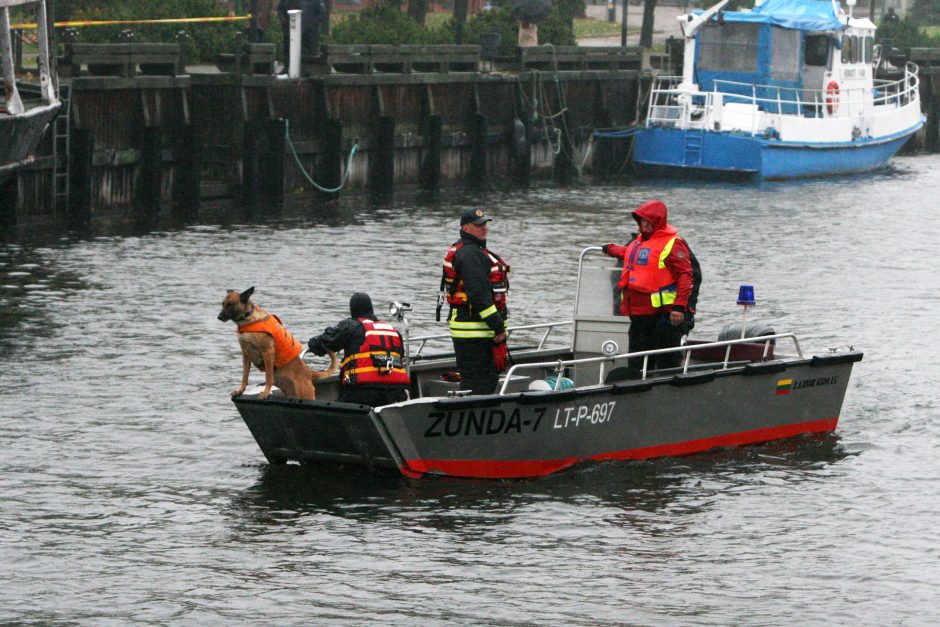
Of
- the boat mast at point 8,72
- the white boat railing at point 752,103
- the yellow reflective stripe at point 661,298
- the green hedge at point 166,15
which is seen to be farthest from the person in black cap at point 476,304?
the white boat railing at point 752,103

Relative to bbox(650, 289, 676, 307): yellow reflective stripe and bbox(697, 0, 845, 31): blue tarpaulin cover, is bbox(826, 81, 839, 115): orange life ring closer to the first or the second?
bbox(697, 0, 845, 31): blue tarpaulin cover

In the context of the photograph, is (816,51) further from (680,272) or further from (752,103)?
(680,272)

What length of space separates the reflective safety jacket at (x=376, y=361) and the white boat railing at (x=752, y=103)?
26450 mm

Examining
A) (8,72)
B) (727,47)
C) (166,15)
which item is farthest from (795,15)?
(8,72)

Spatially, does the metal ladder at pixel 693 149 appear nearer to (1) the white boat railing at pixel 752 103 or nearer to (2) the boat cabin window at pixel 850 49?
(1) the white boat railing at pixel 752 103

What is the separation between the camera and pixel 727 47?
41.5 m

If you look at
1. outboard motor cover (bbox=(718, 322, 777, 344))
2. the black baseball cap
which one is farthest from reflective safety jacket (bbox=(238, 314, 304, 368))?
outboard motor cover (bbox=(718, 322, 777, 344))

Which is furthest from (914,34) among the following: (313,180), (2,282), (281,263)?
(2,282)

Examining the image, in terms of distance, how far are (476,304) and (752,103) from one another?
93.4 feet

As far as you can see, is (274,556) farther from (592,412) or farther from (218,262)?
(218,262)

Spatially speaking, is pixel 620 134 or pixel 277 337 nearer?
pixel 277 337

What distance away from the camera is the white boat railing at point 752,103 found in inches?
1559

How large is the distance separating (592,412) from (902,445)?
11.3 feet

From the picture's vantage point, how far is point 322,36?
39125mm
